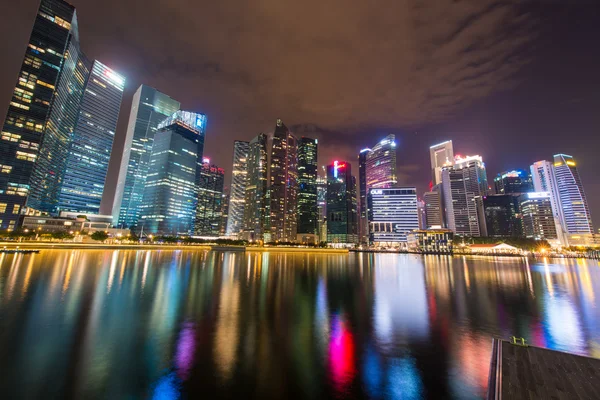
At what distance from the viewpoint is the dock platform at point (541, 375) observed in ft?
24.8

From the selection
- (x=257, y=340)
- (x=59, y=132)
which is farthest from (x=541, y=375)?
(x=59, y=132)

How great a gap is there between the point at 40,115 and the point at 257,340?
622 ft

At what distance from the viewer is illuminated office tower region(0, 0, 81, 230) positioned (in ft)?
400

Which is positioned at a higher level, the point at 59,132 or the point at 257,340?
the point at 59,132

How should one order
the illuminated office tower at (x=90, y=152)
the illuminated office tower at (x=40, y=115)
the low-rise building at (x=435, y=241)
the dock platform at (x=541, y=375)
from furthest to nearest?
1. the low-rise building at (x=435, y=241)
2. the illuminated office tower at (x=90, y=152)
3. the illuminated office tower at (x=40, y=115)
4. the dock platform at (x=541, y=375)

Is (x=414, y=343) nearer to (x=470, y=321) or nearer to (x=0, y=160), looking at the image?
(x=470, y=321)

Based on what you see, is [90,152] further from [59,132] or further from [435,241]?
[435,241]

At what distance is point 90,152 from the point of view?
183500mm

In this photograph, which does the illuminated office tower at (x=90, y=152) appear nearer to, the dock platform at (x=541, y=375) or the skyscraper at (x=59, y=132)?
the skyscraper at (x=59, y=132)

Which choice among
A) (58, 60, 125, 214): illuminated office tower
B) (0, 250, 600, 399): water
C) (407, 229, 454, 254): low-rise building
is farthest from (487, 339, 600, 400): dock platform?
(58, 60, 125, 214): illuminated office tower

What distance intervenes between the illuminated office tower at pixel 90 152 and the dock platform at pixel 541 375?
769 feet

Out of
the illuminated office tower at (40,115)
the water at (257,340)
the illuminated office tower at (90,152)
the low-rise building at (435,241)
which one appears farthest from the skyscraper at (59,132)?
the low-rise building at (435,241)

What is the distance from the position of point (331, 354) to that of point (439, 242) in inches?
7835

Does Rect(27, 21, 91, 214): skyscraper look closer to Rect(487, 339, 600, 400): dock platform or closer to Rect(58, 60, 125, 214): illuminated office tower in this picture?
Rect(58, 60, 125, 214): illuminated office tower
